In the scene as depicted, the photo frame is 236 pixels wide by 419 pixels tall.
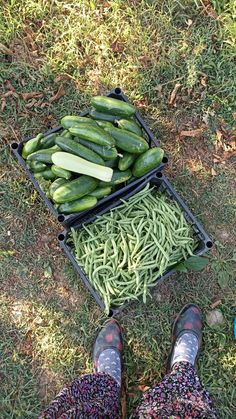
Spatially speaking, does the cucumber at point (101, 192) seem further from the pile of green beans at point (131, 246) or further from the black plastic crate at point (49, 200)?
the pile of green beans at point (131, 246)

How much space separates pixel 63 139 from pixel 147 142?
0.65 metres

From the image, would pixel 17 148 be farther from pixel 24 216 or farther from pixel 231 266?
pixel 231 266

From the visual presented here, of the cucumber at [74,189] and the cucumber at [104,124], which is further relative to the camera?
the cucumber at [104,124]

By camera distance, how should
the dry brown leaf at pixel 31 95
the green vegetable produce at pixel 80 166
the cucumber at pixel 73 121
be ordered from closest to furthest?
the green vegetable produce at pixel 80 166, the cucumber at pixel 73 121, the dry brown leaf at pixel 31 95

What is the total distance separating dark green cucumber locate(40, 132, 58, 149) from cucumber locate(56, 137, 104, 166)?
0.68 feet

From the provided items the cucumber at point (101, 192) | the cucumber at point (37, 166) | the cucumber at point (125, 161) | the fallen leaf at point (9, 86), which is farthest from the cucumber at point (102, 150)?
the fallen leaf at point (9, 86)

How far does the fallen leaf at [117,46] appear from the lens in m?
3.81

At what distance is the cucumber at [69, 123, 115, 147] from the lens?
2977 mm

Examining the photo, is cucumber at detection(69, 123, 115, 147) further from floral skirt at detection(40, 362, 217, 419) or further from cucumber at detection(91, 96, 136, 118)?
floral skirt at detection(40, 362, 217, 419)

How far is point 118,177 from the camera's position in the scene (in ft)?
10.3

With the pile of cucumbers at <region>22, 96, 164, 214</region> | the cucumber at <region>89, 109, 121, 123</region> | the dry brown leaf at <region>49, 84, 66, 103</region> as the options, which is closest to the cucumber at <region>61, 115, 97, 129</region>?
the pile of cucumbers at <region>22, 96, 164, 214</region>

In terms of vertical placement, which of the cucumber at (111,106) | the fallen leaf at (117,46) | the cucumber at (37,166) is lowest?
the cucumber at (37,166)

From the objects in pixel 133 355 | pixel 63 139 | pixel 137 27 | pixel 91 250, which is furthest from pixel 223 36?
pixel 133 355

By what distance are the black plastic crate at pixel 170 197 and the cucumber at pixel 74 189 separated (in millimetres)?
309
